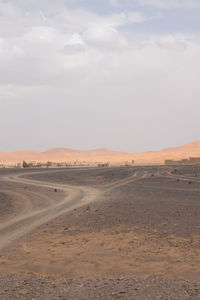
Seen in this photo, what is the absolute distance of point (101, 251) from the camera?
10.8 meters

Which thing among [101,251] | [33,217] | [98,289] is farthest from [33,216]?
[98,289]

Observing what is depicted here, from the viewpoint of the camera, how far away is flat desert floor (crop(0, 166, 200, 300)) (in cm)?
739

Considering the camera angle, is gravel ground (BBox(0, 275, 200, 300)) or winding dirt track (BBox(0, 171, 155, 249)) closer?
gravel ground (BBox(0, 275, 200, 300))

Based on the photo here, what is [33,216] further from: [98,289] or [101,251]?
[98,289]

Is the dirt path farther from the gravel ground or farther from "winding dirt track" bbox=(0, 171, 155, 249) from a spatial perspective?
the gravel ground

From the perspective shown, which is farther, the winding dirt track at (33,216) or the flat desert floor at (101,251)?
the winding dirt track at (33,216)

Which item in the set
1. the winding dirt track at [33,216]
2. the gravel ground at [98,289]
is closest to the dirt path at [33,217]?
the winding dirt track at [33,216]

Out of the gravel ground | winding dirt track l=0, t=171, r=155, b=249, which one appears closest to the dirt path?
winding dirt track l=0, t=171, r=155, b=249

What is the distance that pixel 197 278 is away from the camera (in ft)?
26.2

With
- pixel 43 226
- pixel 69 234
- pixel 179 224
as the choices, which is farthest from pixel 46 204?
pixel 179 224

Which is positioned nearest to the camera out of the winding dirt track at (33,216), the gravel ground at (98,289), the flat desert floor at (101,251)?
the gravel ground at (98,289)

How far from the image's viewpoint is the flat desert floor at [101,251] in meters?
7.39

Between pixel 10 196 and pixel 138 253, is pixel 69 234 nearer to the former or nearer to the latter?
Answer: pixel 138 253

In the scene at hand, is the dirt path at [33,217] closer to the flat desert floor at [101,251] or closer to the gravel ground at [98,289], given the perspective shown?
the flat desert floor at [101,251]
